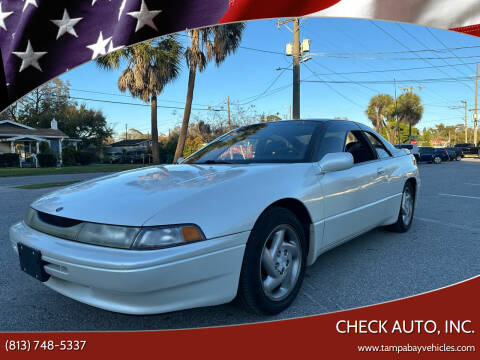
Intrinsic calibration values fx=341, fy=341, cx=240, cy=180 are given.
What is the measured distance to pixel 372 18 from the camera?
93.9 inches

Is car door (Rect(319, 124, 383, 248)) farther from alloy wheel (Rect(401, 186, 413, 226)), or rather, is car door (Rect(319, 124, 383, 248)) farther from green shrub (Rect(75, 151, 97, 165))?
green shrub (Rect(75, 151, 97, 165))

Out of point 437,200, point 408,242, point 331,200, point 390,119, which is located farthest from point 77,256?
point 390,119

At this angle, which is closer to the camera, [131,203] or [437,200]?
[131,203]

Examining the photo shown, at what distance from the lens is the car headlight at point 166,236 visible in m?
1.76

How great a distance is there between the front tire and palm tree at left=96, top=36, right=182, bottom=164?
15.8 metres

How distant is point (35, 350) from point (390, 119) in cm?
5487

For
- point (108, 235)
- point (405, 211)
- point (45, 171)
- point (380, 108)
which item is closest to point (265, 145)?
point (108, 235)

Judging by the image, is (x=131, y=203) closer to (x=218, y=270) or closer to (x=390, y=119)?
(x=218, y=270)

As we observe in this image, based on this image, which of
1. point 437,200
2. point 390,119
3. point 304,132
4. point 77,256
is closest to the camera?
point 77,256

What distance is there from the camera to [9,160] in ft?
84.7

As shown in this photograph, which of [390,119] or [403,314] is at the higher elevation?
[390,119]

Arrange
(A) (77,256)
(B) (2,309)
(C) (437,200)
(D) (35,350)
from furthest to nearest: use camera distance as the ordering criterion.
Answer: (C) (437,200) → (B) (2,309) → (D) (35,350) → (A) (77,256)

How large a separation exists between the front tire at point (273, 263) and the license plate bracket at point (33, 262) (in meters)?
1.18

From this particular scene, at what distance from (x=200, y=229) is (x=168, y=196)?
12.4 inches
